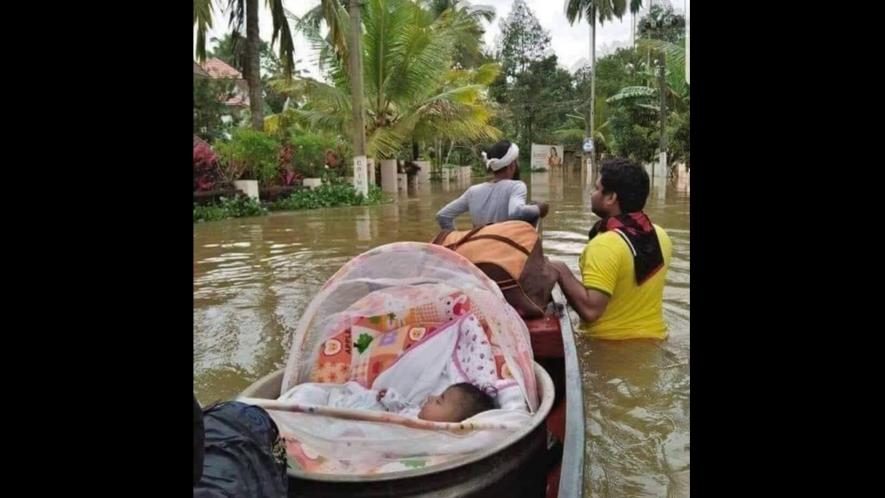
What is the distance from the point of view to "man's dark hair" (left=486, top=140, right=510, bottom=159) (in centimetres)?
508

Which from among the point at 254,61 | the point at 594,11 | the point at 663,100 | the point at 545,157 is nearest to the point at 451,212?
the point at 254,61

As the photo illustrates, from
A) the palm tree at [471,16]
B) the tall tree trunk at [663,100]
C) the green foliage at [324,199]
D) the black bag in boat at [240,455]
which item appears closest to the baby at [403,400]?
the black bag in boat at [240,455]

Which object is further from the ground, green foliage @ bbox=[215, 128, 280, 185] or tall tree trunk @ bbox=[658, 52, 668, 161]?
tall tree trunk @ bbox=[658, 52, 668, 161]

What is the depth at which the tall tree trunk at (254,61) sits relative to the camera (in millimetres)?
16297

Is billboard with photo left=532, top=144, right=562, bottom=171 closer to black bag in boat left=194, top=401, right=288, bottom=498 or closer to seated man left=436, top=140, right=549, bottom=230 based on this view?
seated man left=436, top=140, right=549, bottom=230

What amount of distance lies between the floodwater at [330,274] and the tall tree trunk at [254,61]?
368 cm

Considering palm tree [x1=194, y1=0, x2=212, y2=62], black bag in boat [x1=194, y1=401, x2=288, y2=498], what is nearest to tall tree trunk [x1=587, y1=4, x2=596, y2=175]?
palm tree [x1=194, y1=0, x2=212, y2=62]

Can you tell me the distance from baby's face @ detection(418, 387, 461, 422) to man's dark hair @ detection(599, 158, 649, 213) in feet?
6.77

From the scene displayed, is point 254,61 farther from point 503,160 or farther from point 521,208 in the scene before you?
point 521,208
